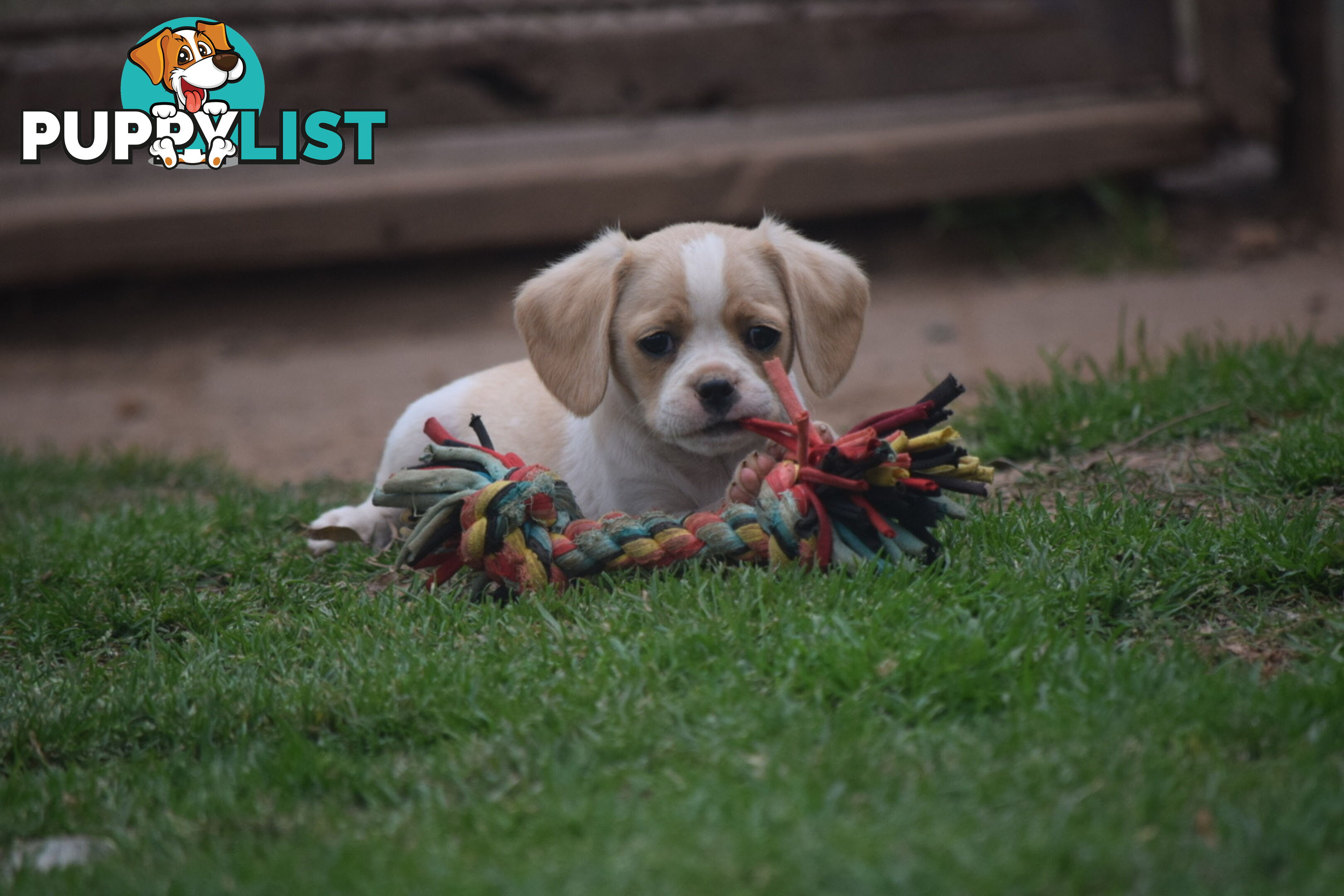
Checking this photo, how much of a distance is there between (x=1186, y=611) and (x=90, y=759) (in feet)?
7.85

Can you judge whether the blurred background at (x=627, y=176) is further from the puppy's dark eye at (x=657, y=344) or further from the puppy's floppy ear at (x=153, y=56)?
the puppy's dark eye at (x=657, y=344)

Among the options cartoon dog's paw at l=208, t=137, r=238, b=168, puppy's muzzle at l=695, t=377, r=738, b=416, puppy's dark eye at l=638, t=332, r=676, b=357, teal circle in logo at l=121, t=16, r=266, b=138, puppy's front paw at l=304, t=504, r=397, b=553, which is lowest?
puppy's front paw at l=304, t=504, r=397, b=553

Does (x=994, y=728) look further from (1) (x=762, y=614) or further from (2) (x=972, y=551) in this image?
(2) (x=972, y=551)

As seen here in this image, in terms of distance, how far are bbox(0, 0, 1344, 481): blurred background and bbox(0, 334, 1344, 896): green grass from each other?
4085 millimetres

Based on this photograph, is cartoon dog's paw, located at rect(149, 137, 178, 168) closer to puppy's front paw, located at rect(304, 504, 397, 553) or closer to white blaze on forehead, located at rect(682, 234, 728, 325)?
puppy's front paw, located at rect(304, 504, 397, 553)

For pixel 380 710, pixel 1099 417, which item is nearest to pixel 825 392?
pixel 1099 417

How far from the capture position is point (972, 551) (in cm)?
307

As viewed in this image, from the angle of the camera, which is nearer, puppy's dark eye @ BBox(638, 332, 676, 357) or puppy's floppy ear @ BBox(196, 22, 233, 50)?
puppy's dark eye @ BBox(638, 332, 676, 357)

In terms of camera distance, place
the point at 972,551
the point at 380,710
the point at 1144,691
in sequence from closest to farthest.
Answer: the point at 1144,691, the point at 380,710, the point at 972,551

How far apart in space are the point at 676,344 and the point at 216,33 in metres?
5.90

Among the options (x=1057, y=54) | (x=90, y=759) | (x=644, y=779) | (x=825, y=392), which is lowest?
(x=90, y=759)

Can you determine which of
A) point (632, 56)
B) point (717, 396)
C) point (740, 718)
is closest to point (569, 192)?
point (632, 56)

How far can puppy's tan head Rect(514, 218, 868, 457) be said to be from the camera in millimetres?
3297

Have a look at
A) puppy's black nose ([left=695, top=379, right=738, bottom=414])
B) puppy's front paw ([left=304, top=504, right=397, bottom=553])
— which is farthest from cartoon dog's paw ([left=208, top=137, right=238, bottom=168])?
puppy's black nose ([left=695, top=379, right=738, bottom=414])
